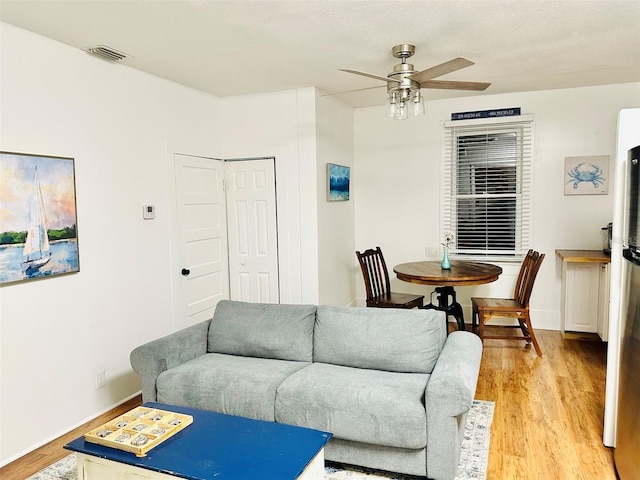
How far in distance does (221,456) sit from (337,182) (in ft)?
12.0

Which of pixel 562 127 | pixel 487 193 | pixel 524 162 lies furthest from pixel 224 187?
pixel 562 127

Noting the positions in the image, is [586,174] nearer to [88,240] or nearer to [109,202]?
[109,202]

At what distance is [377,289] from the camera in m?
4.93

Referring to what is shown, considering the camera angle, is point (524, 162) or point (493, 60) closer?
point (493, 60)

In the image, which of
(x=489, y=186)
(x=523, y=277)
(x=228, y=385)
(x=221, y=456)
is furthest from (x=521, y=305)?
(x=221, y=456)

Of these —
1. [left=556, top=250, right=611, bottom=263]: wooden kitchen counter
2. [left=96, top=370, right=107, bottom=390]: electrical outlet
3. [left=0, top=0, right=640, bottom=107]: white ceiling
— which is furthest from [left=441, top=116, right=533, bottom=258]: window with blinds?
[left=96, top=370, right=107, bottom=390]: electrical outlet

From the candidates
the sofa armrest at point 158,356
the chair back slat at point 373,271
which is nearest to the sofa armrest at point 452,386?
the sofa armrest at point 158,356

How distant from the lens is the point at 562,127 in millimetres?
4977

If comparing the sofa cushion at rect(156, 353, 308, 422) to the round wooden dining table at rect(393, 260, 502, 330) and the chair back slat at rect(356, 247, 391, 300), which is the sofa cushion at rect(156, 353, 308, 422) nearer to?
the round wooden dining table at rect(393, 260, 502, 330)

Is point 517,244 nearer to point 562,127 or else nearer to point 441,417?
point 562,127

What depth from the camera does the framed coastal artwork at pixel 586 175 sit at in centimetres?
488

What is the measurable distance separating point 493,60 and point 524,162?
1774 mm

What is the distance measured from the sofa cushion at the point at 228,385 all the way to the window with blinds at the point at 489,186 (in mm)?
3243

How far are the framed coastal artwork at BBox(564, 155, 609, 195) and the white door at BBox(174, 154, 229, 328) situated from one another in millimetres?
3736
